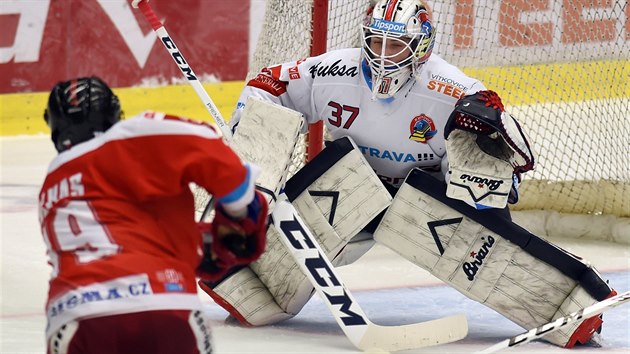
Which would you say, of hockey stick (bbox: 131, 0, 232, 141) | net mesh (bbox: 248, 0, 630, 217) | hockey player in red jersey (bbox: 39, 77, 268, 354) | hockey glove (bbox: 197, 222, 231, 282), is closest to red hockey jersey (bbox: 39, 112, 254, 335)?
hockey player in red jersey (bbox: 39, 77, 268, 354)

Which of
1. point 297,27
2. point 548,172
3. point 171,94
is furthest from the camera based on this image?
point 171,94

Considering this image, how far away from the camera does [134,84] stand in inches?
273

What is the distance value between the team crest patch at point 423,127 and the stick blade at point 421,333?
1.62ft

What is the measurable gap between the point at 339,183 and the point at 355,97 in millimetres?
240

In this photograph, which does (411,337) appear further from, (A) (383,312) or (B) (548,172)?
(B) (548,172)

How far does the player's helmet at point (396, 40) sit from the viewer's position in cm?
339

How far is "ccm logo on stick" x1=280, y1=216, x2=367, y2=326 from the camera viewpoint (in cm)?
332

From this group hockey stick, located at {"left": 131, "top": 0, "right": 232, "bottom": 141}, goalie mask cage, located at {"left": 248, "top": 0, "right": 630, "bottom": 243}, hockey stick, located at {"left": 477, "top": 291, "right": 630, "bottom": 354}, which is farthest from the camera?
goalie mask cage, located at {"left": 248, "top": 0, "right": 630, "bottom": 243}

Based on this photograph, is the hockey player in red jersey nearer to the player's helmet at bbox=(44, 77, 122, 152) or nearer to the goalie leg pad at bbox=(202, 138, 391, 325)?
the player's helmet at bbox=(44, 77, 122, 152)

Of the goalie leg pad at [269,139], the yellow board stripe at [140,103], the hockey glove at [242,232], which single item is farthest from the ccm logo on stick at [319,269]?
the yellow board stripe at [140,103]

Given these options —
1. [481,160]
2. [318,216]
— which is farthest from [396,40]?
[318,216]

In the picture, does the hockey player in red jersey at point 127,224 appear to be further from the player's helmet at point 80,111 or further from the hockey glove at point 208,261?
the hockey glove at point 208,261

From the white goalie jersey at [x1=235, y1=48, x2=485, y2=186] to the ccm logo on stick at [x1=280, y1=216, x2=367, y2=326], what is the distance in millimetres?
370

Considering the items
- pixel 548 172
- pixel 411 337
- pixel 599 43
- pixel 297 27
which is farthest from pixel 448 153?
pixel 599 43
